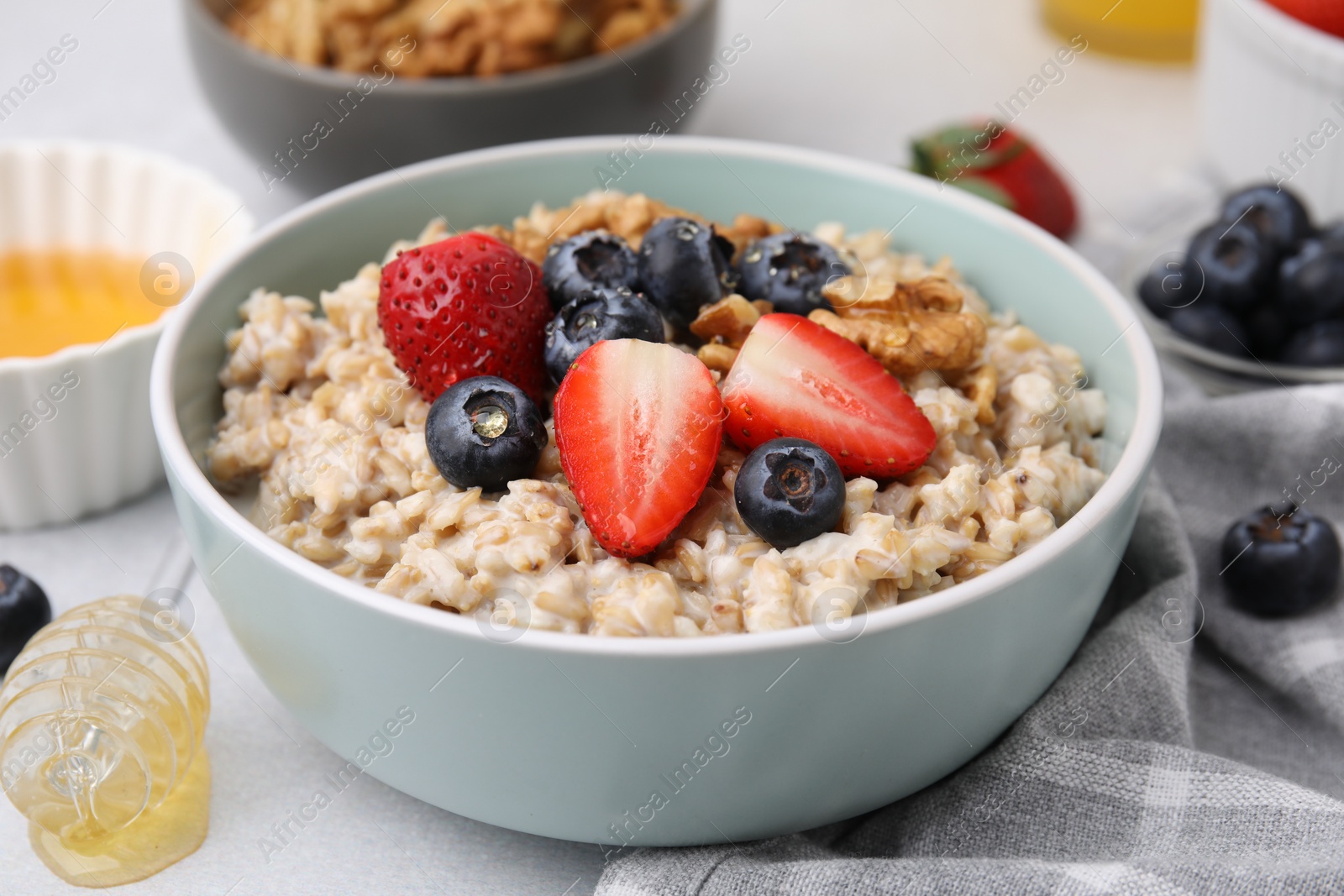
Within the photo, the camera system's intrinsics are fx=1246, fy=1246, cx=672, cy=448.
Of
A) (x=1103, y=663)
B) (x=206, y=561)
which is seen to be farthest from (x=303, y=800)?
(x=1103, y=663)

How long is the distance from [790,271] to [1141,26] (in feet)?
5.30

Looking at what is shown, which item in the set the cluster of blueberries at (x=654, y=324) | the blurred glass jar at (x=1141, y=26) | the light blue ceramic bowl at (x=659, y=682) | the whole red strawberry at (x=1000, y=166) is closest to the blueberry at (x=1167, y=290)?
the whole red strawberry at (x=1000, y=166)

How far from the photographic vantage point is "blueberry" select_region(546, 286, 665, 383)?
1.10m

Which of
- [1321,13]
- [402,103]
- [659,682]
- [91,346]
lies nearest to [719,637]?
[659,682]

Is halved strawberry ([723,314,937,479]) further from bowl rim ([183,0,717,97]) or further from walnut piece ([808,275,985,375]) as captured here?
bowl rim ([183,0,717,97])

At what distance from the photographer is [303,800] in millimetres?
1142

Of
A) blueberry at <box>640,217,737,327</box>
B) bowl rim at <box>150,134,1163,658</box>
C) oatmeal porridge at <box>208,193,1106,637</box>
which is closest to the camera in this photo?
bowl rim at <box>150,134,1163,658</box>

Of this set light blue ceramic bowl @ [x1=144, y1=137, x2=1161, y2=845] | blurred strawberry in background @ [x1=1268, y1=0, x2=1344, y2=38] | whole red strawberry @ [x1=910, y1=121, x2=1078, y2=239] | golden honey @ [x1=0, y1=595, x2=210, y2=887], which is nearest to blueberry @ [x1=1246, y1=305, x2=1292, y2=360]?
whole red strawberry @ [x1=910, y1=121, x2=1078, y2=239]

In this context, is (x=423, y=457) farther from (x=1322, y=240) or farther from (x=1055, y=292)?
(x=1322, y=240)

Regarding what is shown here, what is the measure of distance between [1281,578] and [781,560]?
0.66m

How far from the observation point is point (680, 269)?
3.88 feet

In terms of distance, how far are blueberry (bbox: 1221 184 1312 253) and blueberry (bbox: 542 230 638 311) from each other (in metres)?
0.96

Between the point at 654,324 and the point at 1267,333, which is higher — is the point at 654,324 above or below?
above

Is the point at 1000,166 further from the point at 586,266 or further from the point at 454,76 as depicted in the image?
the point at 586,266
